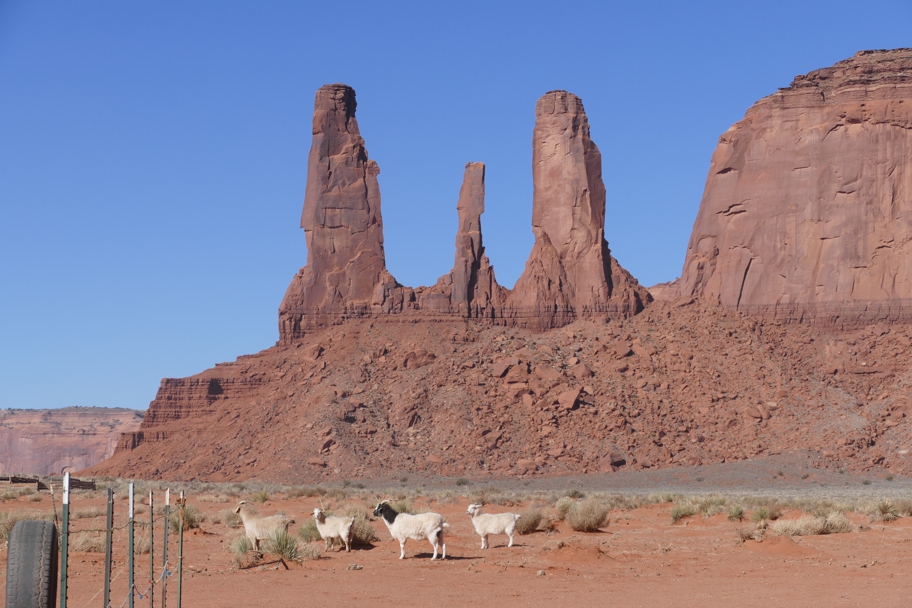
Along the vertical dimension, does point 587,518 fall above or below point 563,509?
below

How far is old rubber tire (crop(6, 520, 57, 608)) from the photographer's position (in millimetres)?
9914

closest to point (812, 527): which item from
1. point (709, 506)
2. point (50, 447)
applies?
point (709, 506)

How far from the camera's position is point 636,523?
34000 millimetres

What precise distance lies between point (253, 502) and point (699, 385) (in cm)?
3906

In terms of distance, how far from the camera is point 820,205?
82.4 meters

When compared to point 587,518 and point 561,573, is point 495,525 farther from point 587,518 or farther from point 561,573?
point 587,518

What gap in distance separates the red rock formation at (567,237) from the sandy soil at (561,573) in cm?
5283

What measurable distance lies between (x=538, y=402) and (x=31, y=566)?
6225cm

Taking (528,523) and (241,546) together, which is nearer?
(241,546)

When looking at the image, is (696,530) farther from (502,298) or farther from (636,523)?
(502,298)

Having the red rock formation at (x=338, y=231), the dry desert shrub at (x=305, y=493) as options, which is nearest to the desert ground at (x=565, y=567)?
the dry desert shrub at (x=305, y=493)

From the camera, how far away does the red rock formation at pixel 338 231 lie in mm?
83750

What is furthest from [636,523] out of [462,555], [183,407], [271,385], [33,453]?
[33,453]

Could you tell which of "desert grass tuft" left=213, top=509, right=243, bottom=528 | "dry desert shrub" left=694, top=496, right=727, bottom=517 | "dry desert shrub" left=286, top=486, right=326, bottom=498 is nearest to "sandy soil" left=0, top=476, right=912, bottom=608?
"desert grass tuft" left=213, top=509, right=243, bottom=528
